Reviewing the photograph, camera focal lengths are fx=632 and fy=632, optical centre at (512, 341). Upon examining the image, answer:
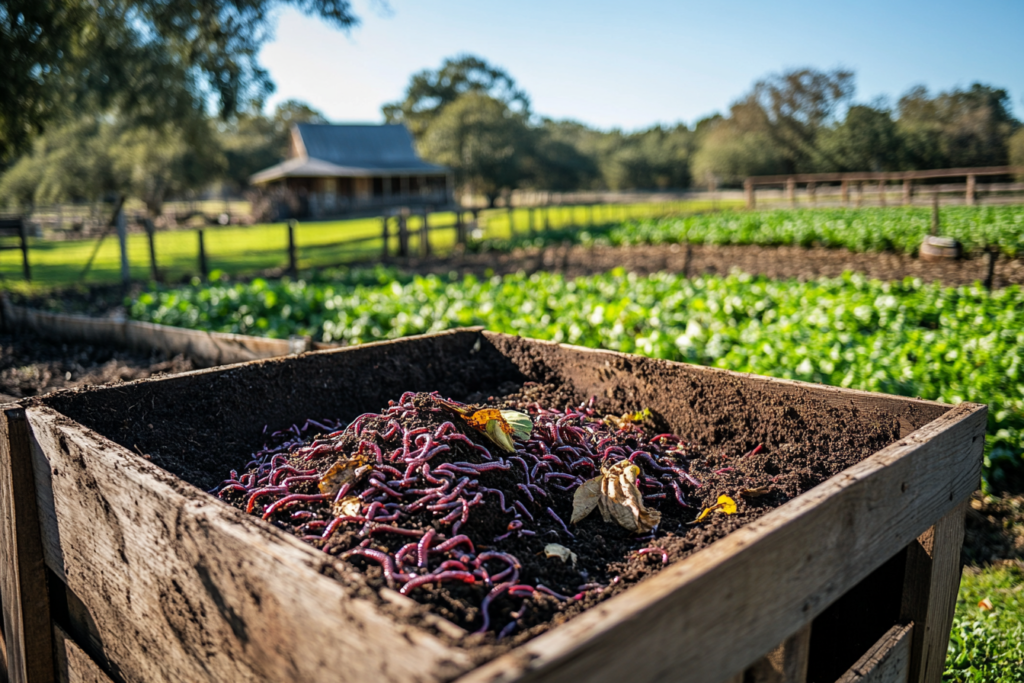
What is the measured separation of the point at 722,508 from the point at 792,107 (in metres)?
79.4

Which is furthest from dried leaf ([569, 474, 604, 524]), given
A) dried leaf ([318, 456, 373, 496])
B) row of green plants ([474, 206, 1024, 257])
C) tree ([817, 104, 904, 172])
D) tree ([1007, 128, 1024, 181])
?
tree ([817, 104, 904, 172])

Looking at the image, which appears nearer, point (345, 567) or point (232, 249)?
point (345, 567)

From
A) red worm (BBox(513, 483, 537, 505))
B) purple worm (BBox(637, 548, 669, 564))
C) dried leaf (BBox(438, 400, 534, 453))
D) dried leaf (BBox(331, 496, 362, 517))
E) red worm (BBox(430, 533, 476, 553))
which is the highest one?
dried leaf (BBox(438, 400, 534, 453))

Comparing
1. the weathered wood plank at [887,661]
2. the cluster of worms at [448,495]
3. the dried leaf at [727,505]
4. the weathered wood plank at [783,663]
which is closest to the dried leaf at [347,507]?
the cluster of worms at [448,495]

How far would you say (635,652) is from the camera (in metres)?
0.99

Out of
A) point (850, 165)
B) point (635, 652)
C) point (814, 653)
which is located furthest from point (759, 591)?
point (850, 165)

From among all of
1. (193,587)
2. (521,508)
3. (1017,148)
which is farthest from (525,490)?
(1017,148)

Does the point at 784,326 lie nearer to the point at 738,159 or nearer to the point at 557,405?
the point at 557,405

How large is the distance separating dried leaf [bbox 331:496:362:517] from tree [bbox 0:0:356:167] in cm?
961

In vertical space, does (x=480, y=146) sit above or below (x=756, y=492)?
above

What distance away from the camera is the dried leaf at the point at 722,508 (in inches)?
81.3

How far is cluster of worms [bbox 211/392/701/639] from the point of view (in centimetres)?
154

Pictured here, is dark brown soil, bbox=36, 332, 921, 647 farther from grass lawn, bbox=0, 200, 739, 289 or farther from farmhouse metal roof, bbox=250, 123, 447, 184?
farmhouse metal roof, bbox=250, 123, 447, 184

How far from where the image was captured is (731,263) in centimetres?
1783
